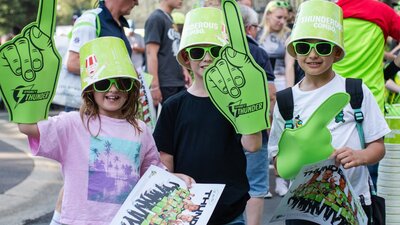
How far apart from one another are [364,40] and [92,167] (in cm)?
261

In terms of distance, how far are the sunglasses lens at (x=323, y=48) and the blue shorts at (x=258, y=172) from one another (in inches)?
81.3

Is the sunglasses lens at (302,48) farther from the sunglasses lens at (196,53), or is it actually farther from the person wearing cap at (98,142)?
the person wearing cap at (98,142)

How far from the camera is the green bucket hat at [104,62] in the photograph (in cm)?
372

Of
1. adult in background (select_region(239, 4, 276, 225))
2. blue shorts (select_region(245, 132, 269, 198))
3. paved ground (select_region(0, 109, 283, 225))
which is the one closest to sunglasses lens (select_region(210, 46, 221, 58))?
adult in background (select_region(239, 4, 276, 225))

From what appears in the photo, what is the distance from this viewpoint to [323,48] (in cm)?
396

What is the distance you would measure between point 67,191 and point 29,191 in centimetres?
478

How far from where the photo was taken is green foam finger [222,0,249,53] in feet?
11.3

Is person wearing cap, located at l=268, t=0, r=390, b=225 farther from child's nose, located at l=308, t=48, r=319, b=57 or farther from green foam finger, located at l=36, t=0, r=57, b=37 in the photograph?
green foam finger, located at l=36, t=0, r=57, b=37

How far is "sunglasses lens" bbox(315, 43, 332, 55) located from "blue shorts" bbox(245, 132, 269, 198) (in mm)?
2064

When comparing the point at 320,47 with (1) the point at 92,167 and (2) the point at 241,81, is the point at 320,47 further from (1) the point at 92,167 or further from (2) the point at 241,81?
(1) the point at 92,167

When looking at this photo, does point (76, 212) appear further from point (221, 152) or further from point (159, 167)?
point (221, 152)

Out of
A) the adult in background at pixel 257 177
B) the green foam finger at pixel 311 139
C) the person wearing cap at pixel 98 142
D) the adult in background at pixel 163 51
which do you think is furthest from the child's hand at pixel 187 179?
the adult in background at pixel 163 51

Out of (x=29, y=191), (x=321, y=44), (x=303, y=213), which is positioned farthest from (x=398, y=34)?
(x=29, y=191)

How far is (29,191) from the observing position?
8383 mm
